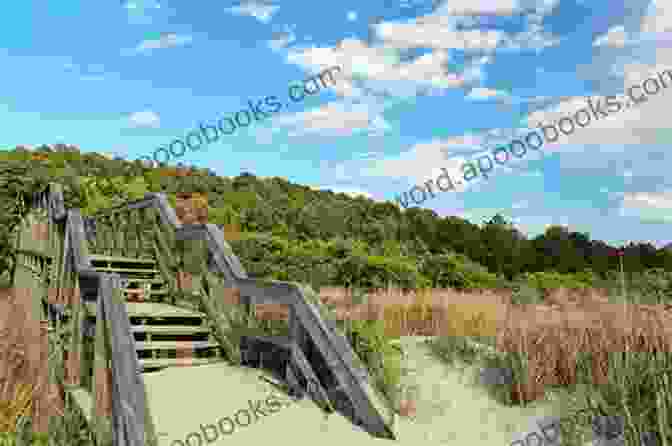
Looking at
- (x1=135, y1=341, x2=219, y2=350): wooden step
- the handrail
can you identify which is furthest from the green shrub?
the handrail

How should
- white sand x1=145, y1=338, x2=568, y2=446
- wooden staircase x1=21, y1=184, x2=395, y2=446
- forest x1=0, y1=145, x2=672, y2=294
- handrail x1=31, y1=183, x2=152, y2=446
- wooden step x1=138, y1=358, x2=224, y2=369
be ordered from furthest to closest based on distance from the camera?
forest x1=0, y1=145, x2=672, y2=294 < wooden step x1=138, y1=358, x2=224, y2=369 < white sand x1=145, y1=338, x2=568, y2=446 < wooden staircase x1=21, y1=184, x2=395, y2=446 < handrail x1=31, y1=183, x2=152, y2=446

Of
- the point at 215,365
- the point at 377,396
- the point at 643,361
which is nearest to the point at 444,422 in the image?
the point at 377,396

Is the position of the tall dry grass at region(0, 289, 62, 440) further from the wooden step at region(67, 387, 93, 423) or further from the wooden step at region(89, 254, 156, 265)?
the wooden step at region(89, 254, 156, 265)

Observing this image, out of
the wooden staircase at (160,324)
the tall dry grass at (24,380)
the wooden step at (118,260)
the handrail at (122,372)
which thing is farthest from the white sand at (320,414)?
the wooden step at (118,260)

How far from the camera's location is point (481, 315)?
845 cm

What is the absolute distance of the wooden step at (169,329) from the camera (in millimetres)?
6875

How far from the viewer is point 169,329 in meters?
7.11

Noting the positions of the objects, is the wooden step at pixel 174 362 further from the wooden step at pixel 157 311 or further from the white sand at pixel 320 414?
the wooden step at pixel 157 311

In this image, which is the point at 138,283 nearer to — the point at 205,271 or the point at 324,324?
the point at 205,271

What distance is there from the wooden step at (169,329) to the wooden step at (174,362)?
36 cm

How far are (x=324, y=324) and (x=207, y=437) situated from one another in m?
1.34

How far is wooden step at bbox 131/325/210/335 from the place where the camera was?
6875 millimetres

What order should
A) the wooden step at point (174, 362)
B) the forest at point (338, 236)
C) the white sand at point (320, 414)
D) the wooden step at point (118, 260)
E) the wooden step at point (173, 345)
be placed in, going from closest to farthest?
1. the white sand at point (320, 414)
2. the wooden step at point (174, 362)
3. the wooden step at point (173, 345)
4. the wooden step at point (118, 260)
5. the forest at point (338, 236)

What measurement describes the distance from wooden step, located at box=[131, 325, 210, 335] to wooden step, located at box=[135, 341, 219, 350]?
13 centimetres
